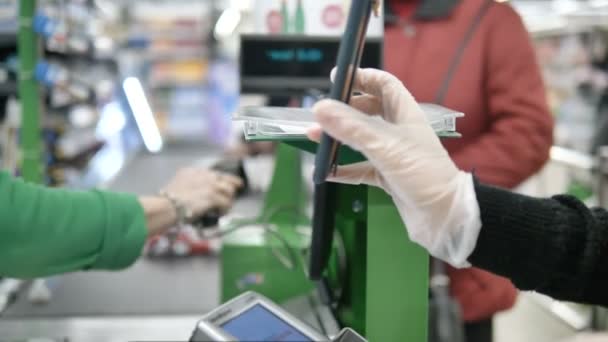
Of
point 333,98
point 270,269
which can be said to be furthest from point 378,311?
point 270,269

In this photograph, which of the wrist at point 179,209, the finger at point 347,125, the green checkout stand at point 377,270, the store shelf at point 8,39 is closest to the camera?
the finger at point 347,125

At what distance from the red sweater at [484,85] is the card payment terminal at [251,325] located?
0.85 m

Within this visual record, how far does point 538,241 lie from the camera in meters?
0.85

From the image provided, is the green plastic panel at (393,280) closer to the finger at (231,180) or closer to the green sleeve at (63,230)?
the green sleeve at (63,230)

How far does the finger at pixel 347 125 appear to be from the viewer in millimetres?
680

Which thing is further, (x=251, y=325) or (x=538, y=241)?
(x=538, y=241)

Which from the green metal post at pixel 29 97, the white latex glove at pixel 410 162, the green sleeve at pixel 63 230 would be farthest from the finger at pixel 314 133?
the green metal post at pixel 29 97

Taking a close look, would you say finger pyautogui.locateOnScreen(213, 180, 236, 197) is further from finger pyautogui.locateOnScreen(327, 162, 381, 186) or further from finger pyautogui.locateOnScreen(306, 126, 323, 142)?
finger pyautogui.locateOnScreen(306, 126, 323, 142)

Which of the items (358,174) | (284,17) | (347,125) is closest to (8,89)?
(284,17)

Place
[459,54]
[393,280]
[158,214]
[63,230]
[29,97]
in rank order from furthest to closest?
[29,97] < [459,54] < [158,214] < [63,230] < [393,280]

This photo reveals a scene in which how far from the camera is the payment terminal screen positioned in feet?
2.37

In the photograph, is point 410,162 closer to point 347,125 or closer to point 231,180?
point 347,125

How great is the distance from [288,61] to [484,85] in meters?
0.50

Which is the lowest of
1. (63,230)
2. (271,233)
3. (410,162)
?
(271,233)
